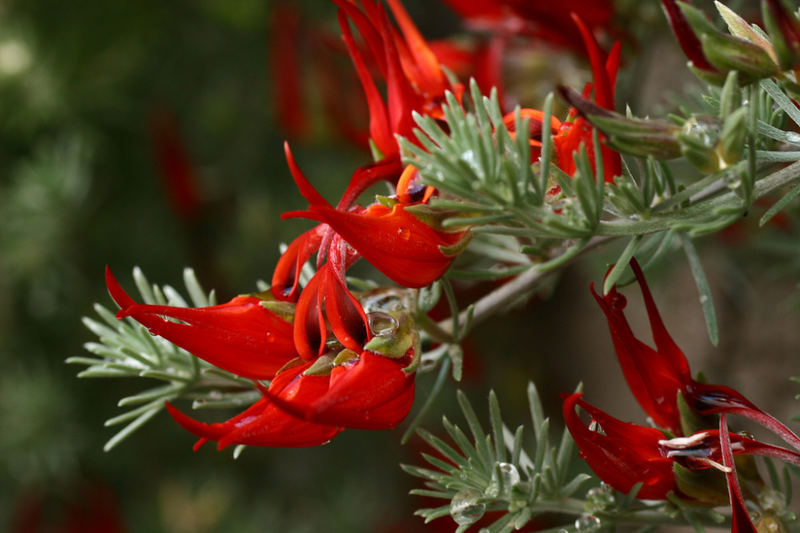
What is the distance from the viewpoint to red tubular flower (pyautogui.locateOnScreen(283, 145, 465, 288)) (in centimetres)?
33

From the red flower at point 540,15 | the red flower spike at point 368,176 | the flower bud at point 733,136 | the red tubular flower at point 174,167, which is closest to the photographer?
the flower bud at point 733,136

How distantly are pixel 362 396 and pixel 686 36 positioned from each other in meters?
0.19

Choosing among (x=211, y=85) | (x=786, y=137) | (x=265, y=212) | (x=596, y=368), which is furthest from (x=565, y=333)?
(x=786, y=137)

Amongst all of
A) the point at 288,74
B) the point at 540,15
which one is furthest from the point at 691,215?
the point at 288,74

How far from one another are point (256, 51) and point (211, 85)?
0.30ft

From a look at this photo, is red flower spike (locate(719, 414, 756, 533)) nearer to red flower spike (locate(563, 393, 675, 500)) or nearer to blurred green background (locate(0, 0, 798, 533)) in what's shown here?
red flower spike (locate(563, 393, 675, 500))

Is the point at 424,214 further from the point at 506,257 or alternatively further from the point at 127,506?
the point at 127,506

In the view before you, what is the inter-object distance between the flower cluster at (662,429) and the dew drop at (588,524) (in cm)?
4

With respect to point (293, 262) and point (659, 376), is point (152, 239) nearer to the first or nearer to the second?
point (293, 262)

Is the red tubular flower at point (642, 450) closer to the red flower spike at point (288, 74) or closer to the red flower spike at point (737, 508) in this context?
the red flower spike at point (737, 508)

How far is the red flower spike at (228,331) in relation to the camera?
1.18 ft

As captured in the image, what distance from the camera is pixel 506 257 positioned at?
1.77ft

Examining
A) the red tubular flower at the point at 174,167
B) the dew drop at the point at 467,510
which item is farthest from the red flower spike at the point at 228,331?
the red tubular flower at the point at 174,167

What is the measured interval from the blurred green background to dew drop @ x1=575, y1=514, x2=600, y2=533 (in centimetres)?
57
